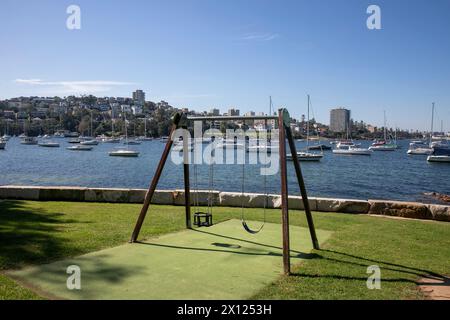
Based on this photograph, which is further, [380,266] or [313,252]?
[313,252]

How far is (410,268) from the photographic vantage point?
285 inches

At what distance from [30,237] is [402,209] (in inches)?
409

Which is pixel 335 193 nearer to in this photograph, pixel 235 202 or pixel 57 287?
pixel 235 202

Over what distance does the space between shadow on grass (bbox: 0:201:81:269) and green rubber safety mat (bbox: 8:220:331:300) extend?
0.52 meters

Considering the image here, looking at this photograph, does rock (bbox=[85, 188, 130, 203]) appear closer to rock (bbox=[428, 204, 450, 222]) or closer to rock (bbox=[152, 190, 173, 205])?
rock (bbox=[152, 190, 173, 205])

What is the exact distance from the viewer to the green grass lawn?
6.04 meters

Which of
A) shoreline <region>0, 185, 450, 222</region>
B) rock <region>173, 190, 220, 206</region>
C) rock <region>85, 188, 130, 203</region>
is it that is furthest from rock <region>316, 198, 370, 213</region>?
rock <region>85, 188, 130, 203</region>

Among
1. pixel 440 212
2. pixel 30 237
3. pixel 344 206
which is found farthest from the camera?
pixel 344 206

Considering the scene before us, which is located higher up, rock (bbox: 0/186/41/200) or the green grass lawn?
rock (bbox: 0/186/41/200)

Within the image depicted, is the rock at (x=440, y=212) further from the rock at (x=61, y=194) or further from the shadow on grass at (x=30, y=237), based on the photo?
the rock at (x=61, y=194)

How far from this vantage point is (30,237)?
332 inches

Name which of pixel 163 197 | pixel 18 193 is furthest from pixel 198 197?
pixel 18 193

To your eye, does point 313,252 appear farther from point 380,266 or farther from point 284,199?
point 284,199

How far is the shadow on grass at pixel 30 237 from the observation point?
703cm
